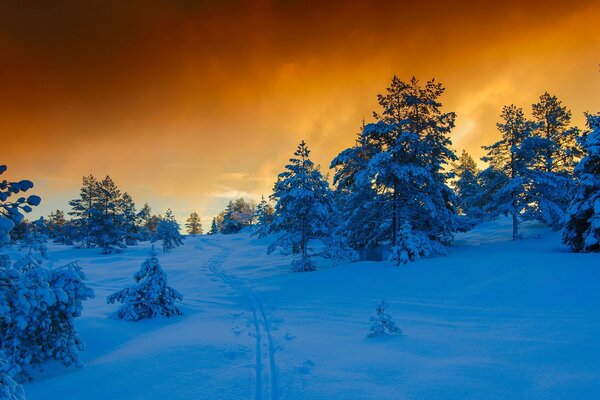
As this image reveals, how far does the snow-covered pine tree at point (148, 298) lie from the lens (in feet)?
34.6

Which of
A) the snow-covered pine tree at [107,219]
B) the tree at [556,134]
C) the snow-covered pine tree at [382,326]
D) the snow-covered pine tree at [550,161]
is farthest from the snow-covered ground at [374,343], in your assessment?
the snow-covered pine tree at [107,219]

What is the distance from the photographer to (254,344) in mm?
7777

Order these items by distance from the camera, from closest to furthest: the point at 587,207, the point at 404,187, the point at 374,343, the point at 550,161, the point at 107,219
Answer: the point at 374,343, the point at 587,207, the point at 404,187, the point at 550,161, the point at 107,219

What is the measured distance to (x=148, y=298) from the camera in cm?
1093

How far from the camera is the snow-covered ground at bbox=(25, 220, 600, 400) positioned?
5160 millimetres

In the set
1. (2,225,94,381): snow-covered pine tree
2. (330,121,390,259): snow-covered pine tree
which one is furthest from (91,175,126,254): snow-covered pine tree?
(2,225,94,381): snow-covered pine tree

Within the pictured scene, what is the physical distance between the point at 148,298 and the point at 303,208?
11840mm

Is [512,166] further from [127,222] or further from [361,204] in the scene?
[127,222]

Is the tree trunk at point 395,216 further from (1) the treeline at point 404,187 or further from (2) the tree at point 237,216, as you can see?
(2) the tree at point 237,216

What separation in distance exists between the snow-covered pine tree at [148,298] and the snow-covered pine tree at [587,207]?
57.2ft

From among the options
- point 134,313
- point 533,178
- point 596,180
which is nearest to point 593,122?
point 596,180

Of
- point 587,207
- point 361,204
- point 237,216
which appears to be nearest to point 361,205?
point 361,204

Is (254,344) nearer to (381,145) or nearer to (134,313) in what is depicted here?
(134,313)

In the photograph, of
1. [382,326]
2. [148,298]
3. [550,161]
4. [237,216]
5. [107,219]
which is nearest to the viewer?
[382,326]
